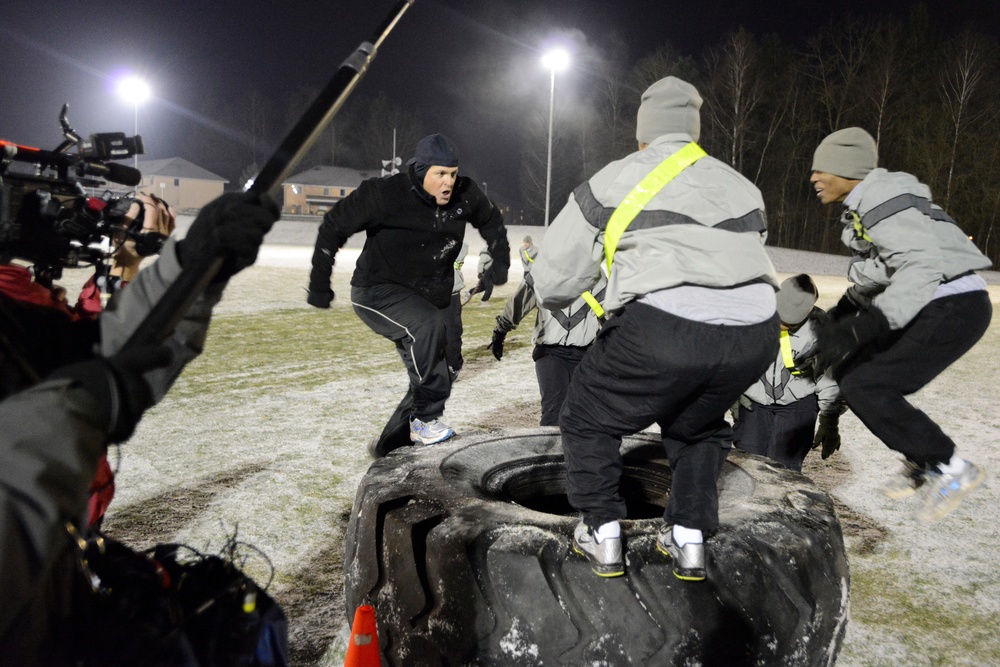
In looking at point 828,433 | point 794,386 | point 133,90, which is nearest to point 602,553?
point 794,386

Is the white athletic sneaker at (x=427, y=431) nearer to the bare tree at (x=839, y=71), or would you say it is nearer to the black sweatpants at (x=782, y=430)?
the black sweatpants at (x=782, y=430)

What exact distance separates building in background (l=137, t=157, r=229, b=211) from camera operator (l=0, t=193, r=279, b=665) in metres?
77.4

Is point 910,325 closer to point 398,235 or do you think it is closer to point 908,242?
point 908,242

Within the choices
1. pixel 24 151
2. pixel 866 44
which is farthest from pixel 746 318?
pixel 866 44

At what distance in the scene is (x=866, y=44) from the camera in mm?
34219

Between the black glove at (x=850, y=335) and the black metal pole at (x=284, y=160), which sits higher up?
the black metal pole at (x=284, y=160)

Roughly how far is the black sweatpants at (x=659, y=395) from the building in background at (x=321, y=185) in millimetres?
64908

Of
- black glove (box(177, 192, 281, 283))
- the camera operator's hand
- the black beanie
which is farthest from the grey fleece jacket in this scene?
the camera operator's hand

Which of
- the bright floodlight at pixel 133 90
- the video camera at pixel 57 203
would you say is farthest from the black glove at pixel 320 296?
the bright floodlight at pixel 133 90

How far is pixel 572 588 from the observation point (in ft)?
7.16

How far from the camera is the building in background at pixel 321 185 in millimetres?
67625

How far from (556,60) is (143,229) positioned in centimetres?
2322

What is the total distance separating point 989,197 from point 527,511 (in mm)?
34388

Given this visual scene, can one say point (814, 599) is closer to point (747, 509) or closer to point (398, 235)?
point (747, 509)
